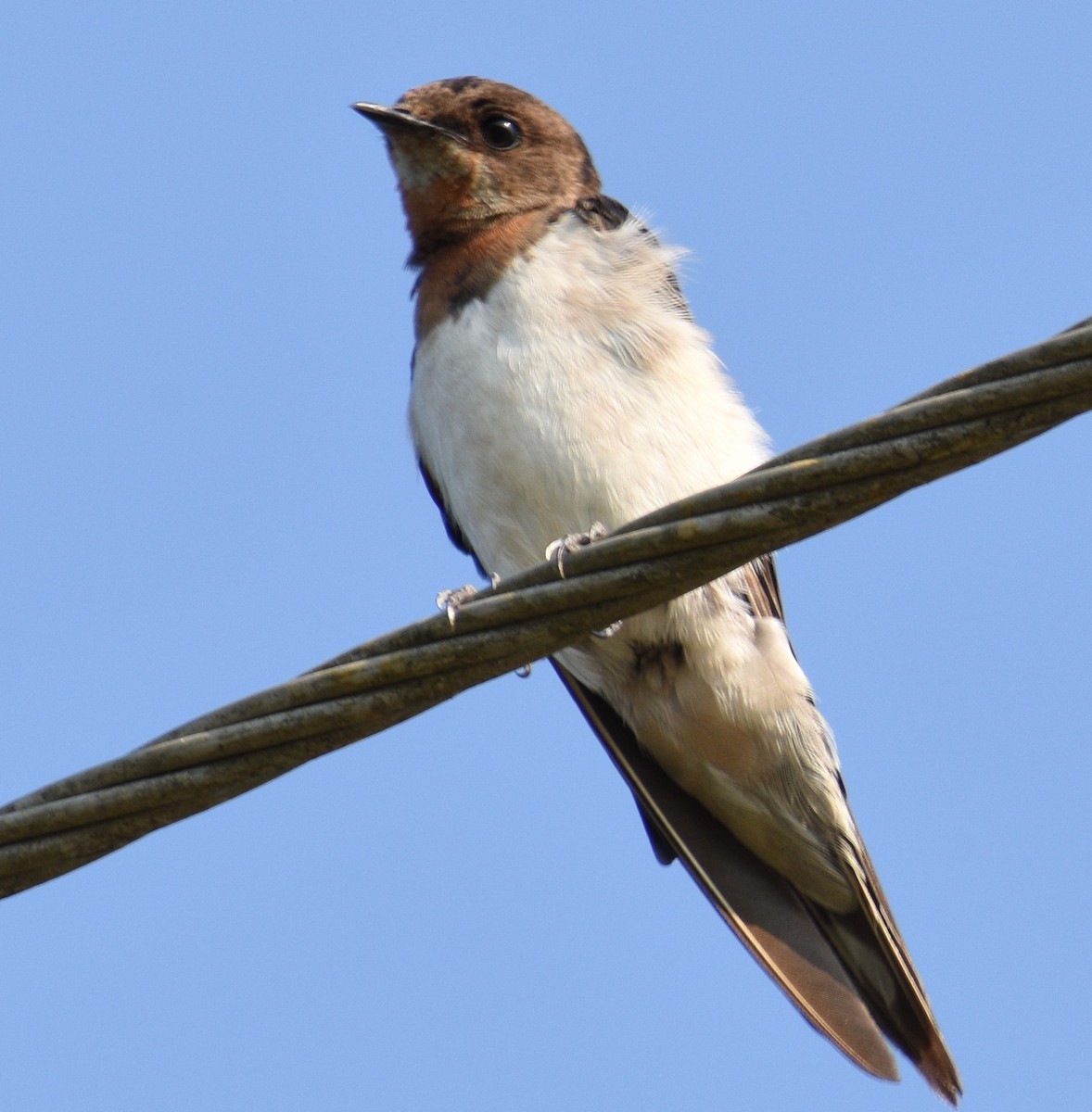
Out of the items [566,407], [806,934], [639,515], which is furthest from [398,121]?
[806,934]

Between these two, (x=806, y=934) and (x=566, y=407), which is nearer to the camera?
A: (x=566, y=407)

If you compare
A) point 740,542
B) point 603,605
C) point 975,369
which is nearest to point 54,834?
point 603,605

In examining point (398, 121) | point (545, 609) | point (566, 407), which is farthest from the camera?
point (398, 121)

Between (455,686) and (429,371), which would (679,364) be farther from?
(455,686)

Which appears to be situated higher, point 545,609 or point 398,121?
point 398,121

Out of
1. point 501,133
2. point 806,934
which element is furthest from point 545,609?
point 501,133

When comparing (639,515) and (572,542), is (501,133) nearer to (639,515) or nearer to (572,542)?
(639,515)

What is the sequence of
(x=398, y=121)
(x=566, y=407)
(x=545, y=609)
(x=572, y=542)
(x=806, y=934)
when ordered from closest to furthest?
(x=545, y=609) < (x=572, y=542) < (x=566, y=407) < (x=806, y=934) < (x=398, y=121)

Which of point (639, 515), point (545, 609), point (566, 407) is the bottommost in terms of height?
point (545, 609)
